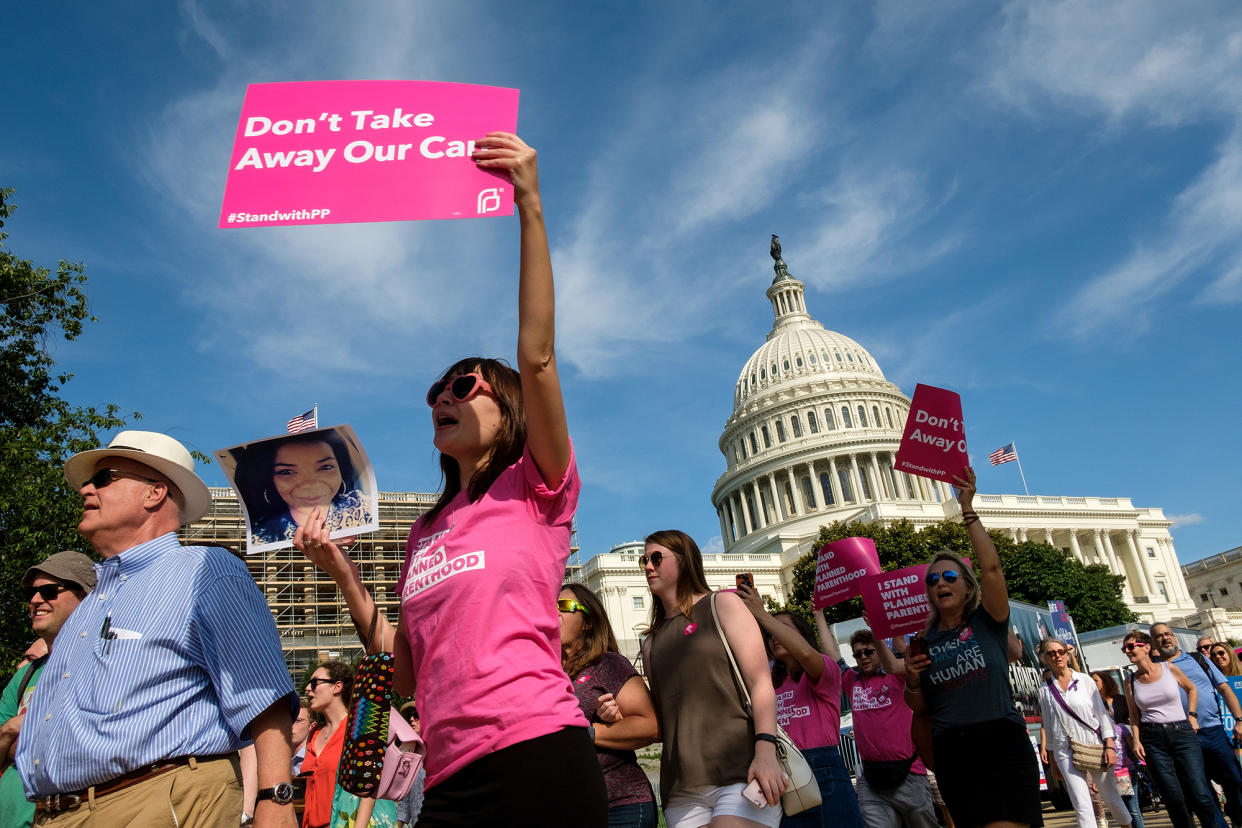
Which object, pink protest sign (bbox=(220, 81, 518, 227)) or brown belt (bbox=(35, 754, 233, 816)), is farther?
pink protest sign (bbox=(220, 81, 518, 227))

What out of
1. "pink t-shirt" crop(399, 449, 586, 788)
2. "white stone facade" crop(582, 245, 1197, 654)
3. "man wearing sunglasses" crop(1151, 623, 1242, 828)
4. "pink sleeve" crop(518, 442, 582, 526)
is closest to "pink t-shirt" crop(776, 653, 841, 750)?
"pink sleeve" crop(518, 442, 582, 526)

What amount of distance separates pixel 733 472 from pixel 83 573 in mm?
87963

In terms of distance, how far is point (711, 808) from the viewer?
3828 millimetres

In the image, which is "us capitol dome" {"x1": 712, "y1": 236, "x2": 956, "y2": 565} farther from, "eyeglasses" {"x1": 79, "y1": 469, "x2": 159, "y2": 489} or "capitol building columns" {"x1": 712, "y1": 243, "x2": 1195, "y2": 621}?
"eyeglasses" {"x1": 79, "y1": 469, "x2": 159, "y2": 489}

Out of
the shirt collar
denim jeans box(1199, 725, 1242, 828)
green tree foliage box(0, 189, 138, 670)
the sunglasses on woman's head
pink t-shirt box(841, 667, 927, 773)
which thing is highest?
green tree foliage box(0, 189, 138, 670)

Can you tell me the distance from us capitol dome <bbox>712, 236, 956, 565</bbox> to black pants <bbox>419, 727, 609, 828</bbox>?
70493 mm

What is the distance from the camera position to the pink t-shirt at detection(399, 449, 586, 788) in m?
2.26

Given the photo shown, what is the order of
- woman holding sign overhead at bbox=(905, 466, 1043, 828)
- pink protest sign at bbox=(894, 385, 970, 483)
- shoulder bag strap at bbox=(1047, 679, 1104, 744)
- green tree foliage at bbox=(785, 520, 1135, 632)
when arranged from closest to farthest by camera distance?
woman holding sign overhead at bbox=(905, 466, 1043, 828), pink protest sign at bbox=(894, 385, 970, 483), shoulder bag strap at bbox=(1047, 679, 1104, 744), green tree foliage at bbox=(785, 520, 1135, 632)

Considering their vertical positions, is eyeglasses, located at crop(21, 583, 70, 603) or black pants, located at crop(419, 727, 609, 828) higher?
eyeglasses, located at crop(21, 583, 70, 603)

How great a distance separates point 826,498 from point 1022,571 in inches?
1153

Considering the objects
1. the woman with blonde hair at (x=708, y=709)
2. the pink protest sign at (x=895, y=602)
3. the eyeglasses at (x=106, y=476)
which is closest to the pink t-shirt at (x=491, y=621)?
the eyeglasses at (x=106, y=476)

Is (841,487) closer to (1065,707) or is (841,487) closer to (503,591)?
(1065,707)

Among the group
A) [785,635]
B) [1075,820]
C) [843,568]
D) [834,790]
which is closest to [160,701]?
[785,635]

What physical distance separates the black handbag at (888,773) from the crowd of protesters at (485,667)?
0.98 m
